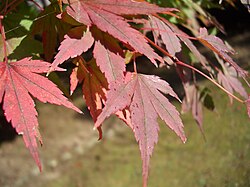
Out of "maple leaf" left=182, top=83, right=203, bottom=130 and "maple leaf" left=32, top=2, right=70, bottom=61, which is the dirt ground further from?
"maple leaf" left=32, top=2, right=70, bottom=61

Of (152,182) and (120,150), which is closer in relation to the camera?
(152,182)

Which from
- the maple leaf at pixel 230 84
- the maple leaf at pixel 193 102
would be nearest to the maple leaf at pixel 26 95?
the maple leaf at pixel 230 84

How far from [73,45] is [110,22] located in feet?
0.28

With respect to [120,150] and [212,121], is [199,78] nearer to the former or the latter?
[212,121]

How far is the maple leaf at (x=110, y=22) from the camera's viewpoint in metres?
0.95

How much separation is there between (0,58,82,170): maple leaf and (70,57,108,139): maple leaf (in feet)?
0.38

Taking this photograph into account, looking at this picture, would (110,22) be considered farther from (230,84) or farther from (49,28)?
(230,84)

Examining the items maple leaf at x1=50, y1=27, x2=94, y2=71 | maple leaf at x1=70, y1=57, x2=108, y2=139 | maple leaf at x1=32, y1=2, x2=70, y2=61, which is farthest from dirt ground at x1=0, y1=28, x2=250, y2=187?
maple leaf at x1=50, y1=27, x2=94, y2=71

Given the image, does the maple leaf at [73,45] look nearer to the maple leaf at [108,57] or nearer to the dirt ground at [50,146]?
the maple leaf at [108,57]

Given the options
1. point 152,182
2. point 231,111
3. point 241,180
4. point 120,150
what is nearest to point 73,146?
point 120,150

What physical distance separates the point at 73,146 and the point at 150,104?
223 centimetres

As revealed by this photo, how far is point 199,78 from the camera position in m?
3.80

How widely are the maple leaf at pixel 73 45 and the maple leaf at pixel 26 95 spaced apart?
4cm

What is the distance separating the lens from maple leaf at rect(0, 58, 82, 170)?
0.86m
